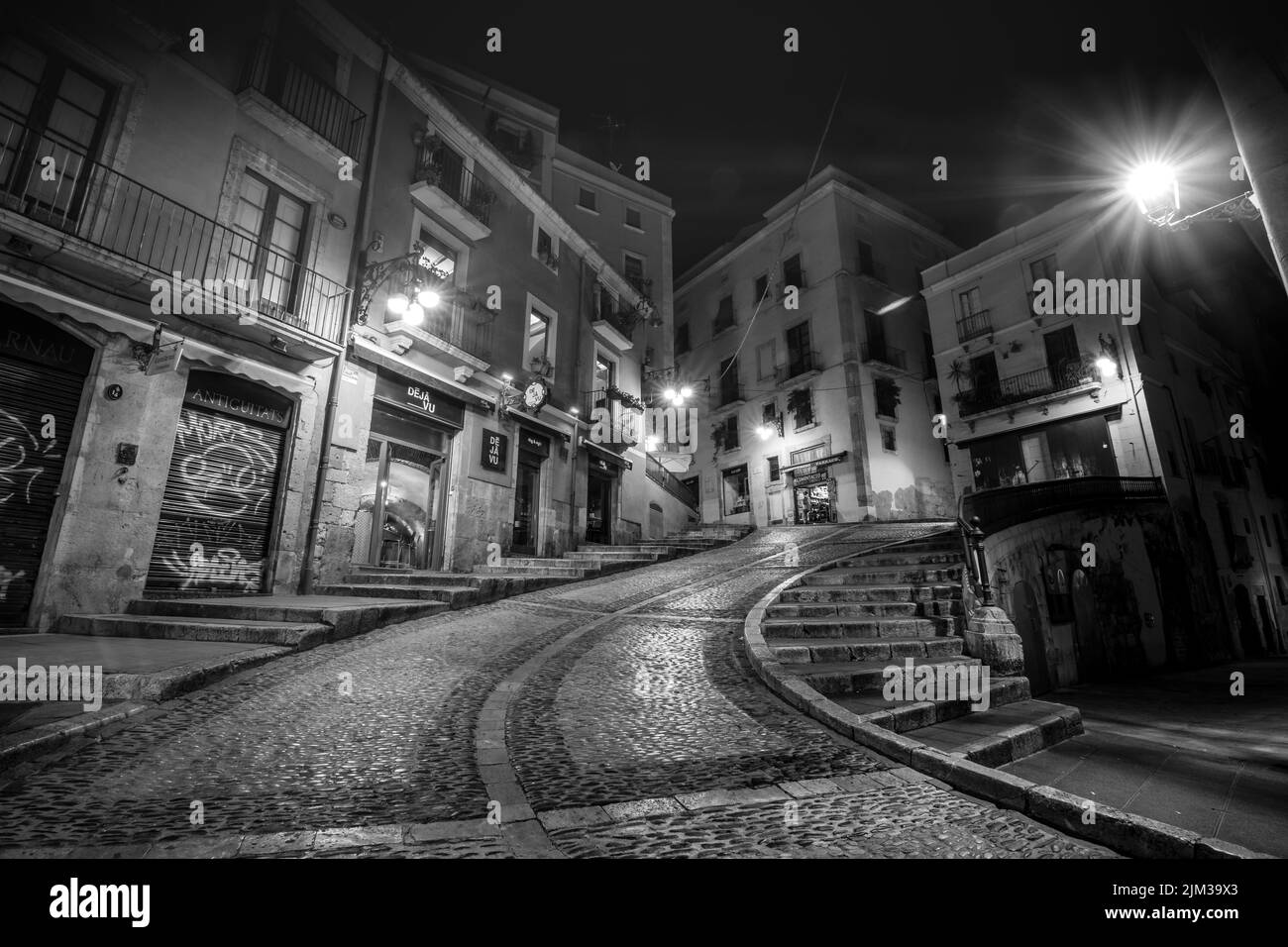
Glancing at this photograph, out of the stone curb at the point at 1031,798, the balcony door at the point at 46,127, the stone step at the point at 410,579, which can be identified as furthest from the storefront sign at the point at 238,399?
the stone curb at the point at 1031,798

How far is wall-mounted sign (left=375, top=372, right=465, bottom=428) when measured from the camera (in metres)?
11.0

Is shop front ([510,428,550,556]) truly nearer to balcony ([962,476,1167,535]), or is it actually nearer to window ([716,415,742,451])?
balcony ([962,476,1167,535])

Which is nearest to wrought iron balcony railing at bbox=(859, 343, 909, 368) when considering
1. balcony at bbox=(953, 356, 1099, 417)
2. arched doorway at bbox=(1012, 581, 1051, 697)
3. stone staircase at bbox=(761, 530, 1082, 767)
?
balcony at bbox=(953, 356, 1099, 417)

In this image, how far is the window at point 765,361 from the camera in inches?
1148

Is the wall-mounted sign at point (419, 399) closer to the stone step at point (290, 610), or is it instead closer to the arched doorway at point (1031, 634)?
the stone step at point (290, 610)

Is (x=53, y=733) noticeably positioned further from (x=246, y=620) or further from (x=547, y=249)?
(x=547, y=249)

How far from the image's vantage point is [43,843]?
6.00 ft

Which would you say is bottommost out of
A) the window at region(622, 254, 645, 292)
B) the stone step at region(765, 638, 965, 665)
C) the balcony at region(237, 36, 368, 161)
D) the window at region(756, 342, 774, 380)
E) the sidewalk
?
the sidewalk

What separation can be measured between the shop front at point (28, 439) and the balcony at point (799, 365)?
82.9ft

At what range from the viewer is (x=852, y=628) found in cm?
631

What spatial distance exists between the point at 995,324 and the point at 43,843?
2861 cm

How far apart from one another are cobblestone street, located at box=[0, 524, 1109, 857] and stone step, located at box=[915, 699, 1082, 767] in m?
0.85

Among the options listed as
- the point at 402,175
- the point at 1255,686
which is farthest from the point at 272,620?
the point at 1255,686

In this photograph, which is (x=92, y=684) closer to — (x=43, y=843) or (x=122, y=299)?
(x=43, y=843)
